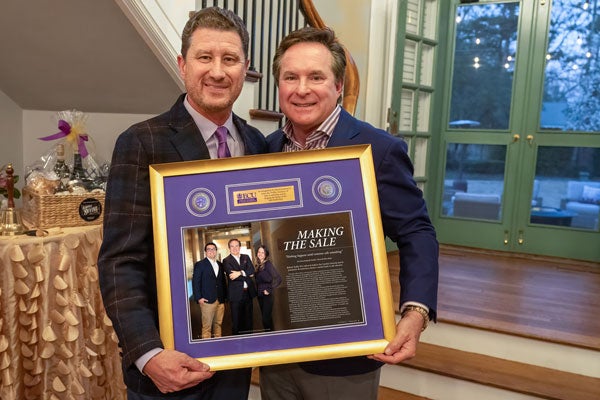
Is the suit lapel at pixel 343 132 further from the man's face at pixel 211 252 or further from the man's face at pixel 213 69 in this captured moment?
the man's face at pixel 211 252

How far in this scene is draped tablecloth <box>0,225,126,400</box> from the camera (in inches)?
69.8

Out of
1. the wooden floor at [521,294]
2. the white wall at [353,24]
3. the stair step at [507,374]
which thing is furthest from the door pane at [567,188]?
the stair step at [507,374]

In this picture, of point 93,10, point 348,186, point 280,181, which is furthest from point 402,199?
point 93,10

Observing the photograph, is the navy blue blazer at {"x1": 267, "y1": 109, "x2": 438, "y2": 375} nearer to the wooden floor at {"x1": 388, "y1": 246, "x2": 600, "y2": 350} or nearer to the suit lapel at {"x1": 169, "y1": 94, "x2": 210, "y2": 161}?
the suit lapel at {"x1": 169, "y1": 94, "x2": 210, "y2": 161}

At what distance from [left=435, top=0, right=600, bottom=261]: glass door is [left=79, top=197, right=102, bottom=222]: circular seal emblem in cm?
326

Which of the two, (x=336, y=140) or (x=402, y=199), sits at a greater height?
(x=336, y=140)

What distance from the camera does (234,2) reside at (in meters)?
2.40

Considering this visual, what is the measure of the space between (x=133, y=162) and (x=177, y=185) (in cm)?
12

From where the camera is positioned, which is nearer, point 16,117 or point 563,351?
point 563,351

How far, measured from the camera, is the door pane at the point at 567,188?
13.3 feet

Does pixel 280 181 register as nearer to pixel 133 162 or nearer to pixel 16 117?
pixel 133 162

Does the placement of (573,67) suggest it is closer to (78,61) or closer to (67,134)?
(78,61)

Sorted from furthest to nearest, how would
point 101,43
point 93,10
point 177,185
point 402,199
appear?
point 101,43 → point 93,10 → point 402,199 → point 177,185

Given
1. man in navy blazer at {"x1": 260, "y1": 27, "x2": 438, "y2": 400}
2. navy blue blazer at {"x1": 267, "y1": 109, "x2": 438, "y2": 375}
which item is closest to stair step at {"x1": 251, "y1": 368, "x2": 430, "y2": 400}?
man in navy blazer at {"x1": 260, "y1": 27, "x2": 438, "y2": 400}
